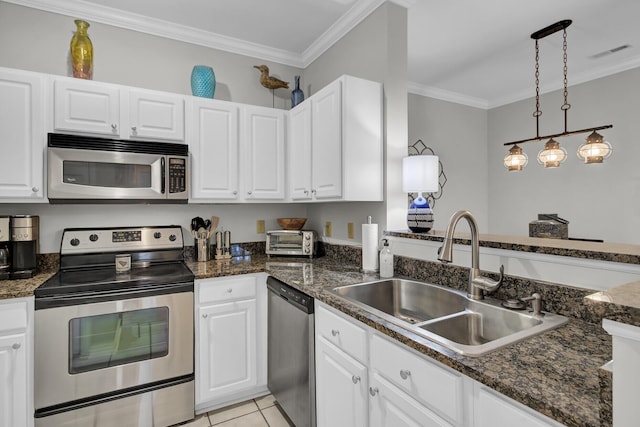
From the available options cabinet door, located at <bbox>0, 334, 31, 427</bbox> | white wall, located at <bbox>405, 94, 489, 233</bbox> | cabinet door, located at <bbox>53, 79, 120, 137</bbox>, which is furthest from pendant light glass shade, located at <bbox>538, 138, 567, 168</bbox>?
cabinet door, located at <bbox>0, 334, 31, 427</bbox>

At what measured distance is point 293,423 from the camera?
80.1 inches

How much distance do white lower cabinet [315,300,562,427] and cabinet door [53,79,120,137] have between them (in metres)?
1.79

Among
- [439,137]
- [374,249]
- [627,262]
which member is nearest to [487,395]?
[627,262]

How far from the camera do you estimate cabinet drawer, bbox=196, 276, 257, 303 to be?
2158mm

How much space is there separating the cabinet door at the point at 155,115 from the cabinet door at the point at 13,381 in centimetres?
134

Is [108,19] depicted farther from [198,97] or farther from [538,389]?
[538,389]

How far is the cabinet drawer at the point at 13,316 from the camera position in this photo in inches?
66.3

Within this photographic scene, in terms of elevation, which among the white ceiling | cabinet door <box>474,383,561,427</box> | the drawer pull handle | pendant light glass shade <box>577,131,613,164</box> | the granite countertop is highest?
the white ceiling

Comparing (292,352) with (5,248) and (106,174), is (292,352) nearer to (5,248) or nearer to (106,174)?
(106,174)

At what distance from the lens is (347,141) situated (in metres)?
2.12

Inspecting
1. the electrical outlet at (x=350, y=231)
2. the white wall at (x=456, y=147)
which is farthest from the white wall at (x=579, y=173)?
the electrical outlet at (x=350, y=231)

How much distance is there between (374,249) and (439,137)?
9.19ft

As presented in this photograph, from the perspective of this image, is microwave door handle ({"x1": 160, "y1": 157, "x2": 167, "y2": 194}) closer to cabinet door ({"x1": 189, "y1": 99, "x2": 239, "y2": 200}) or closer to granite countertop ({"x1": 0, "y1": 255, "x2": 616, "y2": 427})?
cabinet door ({"x1": 189, "y1": 99, "x2": 239, "y2": 200})

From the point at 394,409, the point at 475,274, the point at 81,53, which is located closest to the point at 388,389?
the point at 394,409
